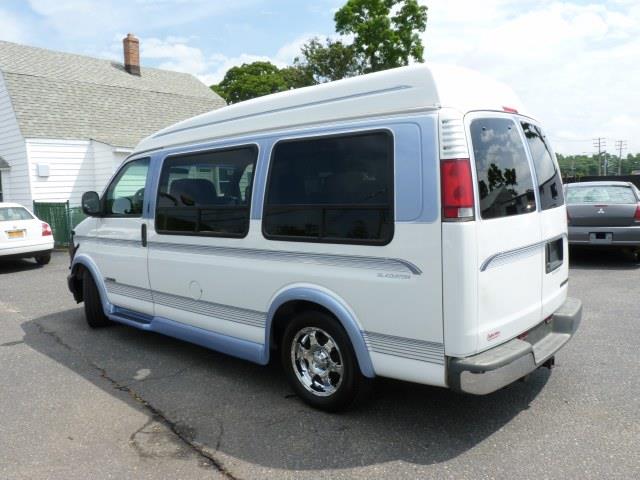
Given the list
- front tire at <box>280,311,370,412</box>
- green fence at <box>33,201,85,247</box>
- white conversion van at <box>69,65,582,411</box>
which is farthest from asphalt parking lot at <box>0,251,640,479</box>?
Result: green fence at <box>33,201,85,247</box>

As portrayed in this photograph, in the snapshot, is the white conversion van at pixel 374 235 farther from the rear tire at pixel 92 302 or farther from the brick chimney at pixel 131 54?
the brick chimney at pixel 131 54

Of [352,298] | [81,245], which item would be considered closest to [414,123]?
[352,298]

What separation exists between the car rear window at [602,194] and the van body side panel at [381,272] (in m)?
7.77

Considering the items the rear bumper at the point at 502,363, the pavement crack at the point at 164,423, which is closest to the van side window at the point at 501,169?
the rear bumper at the point at 502,363

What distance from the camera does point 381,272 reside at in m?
3.40

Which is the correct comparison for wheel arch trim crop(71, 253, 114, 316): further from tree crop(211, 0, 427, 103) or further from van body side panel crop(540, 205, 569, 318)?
tree crop(211, 0, 427, 103)

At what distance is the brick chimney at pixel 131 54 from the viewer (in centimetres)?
2447

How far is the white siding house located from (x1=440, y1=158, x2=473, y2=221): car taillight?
55.2 ft

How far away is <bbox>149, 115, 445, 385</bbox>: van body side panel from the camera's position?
321cm

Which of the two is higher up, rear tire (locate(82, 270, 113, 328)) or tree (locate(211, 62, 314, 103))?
tree (locate(211, 62, 314, 103))

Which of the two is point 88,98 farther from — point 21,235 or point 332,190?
point 332,190

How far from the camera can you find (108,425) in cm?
385

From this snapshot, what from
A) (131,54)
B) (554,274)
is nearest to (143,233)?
(554,274)

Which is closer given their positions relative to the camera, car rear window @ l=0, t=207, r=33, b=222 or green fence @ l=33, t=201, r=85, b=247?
car rear window @ l=0, t=207, r=33, b=222
